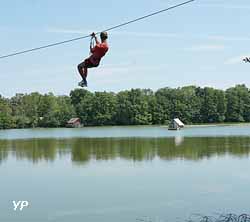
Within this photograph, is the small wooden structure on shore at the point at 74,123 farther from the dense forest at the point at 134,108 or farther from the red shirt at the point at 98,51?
the red shirt at the point at 98,51

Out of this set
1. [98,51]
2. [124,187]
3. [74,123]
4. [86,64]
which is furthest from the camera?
[74,123]

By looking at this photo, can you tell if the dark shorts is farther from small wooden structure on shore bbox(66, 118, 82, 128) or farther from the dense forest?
small wooden structure on shore bbox(66, 118, 82, 128)

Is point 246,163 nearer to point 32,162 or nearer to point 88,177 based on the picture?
point 88,177

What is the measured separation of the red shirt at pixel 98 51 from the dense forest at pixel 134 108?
3824 inches

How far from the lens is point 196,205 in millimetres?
17016

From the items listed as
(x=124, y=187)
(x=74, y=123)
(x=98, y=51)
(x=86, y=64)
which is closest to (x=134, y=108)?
(x=74, y=123)

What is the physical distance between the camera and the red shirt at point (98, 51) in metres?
8.10

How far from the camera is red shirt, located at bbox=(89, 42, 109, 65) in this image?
26.6ft

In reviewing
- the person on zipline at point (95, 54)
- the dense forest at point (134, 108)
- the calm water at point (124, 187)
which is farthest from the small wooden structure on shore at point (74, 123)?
the person on zipline at point (95, 54)

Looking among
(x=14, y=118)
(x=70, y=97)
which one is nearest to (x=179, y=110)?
(x=70, y=97)

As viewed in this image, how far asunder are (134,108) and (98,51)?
320 ft

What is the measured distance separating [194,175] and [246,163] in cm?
576

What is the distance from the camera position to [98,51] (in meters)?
8.14

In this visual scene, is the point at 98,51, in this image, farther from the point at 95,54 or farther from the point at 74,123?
the point at 74,123
